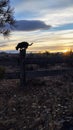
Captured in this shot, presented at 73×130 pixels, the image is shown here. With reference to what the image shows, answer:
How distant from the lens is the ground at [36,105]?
938 cm

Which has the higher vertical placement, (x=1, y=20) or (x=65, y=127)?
(x=1, y=20)

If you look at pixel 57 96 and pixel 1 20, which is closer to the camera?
pixel 57 96

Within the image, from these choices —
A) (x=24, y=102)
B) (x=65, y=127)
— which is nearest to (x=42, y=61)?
(x=24, y=102)

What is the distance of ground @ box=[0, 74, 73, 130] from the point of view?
9383mm

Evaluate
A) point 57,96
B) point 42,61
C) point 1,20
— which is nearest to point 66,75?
point 42,61

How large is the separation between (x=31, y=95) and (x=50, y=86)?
1519 mm

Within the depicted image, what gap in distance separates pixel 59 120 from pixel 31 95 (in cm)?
288

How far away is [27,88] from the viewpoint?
1319cm

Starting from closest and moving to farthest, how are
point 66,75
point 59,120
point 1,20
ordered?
1. point 59,120
2. point 66,75
3. point 1,20

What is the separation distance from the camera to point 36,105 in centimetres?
1097

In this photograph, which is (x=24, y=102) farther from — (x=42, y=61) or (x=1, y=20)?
(x=1, y=20)

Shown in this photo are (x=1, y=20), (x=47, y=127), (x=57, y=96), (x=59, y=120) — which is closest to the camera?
(x=47, y=127)

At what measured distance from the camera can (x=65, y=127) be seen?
26.4 feet

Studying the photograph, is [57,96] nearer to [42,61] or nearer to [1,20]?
[42,61]
